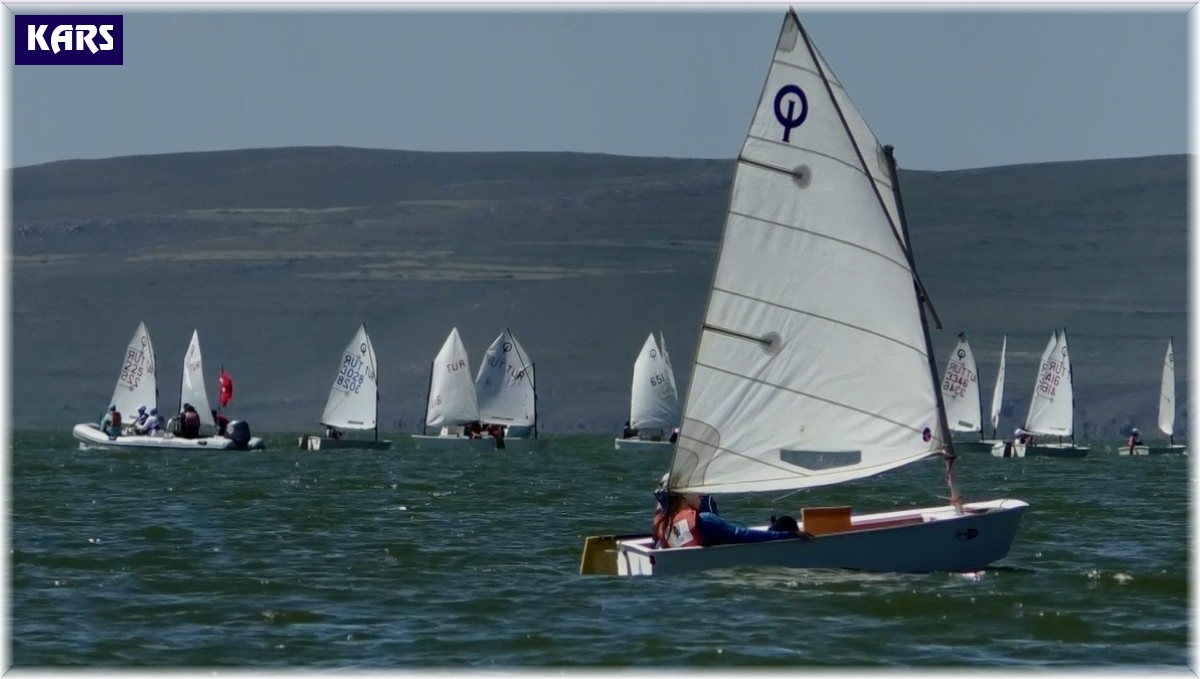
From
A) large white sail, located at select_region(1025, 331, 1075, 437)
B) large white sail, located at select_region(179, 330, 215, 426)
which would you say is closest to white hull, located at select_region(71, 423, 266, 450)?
large white sail, located at select_region(179, 330, 215, 426)

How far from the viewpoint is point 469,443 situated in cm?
7875

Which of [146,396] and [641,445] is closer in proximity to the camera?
[146,396]

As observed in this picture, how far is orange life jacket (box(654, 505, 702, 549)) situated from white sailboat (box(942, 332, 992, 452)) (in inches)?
2577

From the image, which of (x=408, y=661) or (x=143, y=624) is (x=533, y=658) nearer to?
(x=408, y=661)

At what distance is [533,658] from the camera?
19.0 m

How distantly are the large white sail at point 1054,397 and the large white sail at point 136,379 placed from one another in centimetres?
3421

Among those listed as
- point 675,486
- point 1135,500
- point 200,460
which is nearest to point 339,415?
point 200,460

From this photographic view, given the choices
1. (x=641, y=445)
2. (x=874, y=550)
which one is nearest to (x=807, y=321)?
(x=874, y=550)

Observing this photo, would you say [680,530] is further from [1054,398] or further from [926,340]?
[1054,398]

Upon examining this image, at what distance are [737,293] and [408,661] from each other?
21.3 feet

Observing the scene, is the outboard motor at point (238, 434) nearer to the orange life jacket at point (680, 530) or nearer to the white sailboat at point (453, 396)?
the white sailboat at point (453, 396)

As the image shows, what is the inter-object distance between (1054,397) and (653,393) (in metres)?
15.9

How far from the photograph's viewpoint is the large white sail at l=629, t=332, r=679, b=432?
88.8 m

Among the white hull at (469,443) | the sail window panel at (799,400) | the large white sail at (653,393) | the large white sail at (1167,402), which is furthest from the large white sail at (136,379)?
the sail window panel at (799,400)
